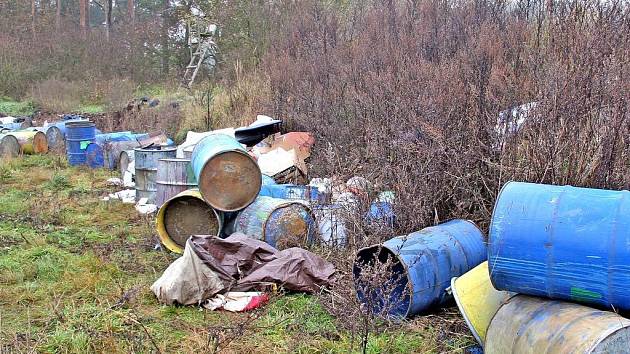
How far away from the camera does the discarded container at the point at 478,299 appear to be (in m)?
3.55

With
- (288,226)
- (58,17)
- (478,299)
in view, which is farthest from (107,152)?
(58,17)

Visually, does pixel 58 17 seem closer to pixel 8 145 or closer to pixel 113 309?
pixel 8 145

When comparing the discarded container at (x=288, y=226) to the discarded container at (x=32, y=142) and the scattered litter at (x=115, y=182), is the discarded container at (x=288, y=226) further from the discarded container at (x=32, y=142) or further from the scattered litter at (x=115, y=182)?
the discarded container at (x=32, y=142)

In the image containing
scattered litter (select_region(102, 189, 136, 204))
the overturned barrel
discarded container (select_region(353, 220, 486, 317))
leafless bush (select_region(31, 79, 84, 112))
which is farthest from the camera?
leafless bush (select_region(31, 79, 84, 112))

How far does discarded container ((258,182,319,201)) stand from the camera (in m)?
6.11

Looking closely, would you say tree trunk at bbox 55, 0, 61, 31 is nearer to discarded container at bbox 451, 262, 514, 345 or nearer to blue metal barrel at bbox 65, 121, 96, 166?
blue metal barrel at bbox 65, 121, 96, 166

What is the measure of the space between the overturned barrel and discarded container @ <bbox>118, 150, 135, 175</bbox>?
1.93 metres

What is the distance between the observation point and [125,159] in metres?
9.78

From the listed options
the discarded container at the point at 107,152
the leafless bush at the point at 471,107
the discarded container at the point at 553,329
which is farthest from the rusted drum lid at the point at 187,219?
the discarded container at the point at 107,152

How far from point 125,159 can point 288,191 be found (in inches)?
175

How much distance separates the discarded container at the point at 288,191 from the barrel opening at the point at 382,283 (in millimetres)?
1703

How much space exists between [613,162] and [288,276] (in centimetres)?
244

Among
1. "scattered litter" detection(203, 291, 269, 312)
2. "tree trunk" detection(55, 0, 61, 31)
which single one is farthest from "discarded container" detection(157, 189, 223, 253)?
"tree trunk" detection(55, 0, 61, 31)

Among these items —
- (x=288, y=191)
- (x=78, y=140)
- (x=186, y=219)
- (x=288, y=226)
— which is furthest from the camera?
(x=78, y=140)
